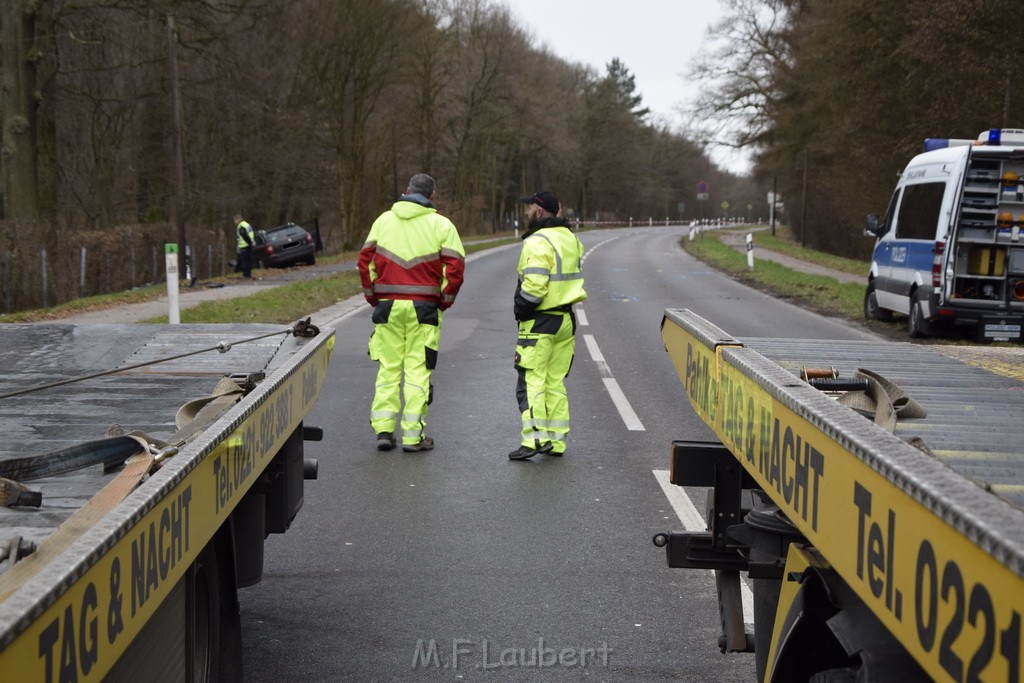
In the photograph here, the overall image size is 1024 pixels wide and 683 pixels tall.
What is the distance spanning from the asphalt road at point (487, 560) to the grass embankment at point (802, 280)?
1147 cm

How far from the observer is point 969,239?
1550cm

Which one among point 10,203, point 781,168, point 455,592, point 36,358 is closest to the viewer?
point 455,592

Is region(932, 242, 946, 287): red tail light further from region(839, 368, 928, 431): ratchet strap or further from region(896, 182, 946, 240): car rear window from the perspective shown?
region(839, 368, 928, 431): ratchet strap

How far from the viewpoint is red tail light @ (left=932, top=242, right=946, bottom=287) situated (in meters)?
15.4

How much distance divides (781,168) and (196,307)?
3884 centimetres

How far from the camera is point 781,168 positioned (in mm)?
54531

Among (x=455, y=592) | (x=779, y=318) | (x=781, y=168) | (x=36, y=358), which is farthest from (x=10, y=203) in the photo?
(x=781, y=168)

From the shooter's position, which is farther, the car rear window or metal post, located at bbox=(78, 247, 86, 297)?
metal post, located at bbox=(78, 247, 86, 297)

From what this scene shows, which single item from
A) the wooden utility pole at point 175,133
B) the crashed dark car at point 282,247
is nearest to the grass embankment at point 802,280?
the crashed dark car at point 282,247

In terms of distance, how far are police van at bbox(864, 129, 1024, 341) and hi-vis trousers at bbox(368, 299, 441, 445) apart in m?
9.13

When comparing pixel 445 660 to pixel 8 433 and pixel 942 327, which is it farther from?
pixel 942 327

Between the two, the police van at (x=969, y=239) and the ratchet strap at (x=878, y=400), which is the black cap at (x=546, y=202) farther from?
the police van at (x=969, y=239)

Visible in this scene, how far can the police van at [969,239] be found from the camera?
49.8ft

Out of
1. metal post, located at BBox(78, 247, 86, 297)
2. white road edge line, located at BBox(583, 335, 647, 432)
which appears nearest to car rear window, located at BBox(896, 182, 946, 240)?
white road edge line, located at BBox(583, 335, 647, 432)
